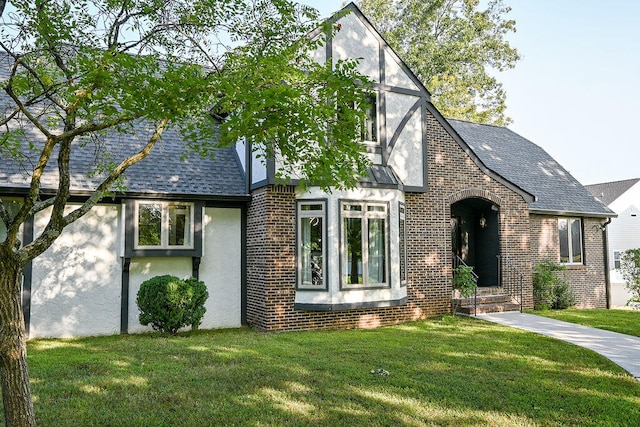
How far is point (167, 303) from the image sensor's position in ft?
31.2

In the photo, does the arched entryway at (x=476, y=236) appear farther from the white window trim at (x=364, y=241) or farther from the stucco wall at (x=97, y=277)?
the stucco wall at (x=97, y=277)

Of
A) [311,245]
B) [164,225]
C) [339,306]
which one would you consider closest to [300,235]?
[311,245]

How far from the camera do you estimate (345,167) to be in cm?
585

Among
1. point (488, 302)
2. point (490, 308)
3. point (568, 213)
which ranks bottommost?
point (490, 308)

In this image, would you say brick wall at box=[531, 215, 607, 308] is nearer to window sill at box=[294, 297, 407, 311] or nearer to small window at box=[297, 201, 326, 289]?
window sill at box=[294, 297, 407, 311]

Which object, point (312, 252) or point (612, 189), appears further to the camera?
point (612, 189)

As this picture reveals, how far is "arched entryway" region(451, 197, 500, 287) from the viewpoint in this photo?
1393 cm

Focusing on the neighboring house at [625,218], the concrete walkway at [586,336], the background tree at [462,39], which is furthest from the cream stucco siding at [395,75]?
the neighboring house at [625,218]

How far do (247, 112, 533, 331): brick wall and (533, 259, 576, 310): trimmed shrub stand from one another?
2.67ft

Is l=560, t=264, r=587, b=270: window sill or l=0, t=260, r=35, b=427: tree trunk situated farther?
l=560, t=264, r=587, b=270: window sill

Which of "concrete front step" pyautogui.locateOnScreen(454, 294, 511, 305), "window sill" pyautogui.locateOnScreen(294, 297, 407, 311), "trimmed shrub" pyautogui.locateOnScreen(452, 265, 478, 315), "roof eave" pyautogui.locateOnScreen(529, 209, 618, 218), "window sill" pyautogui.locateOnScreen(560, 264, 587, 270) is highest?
"roof eave" pyautogui.locateOnScreen(529, 209, 618, 218)

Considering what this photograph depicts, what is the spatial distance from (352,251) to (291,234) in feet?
4.56

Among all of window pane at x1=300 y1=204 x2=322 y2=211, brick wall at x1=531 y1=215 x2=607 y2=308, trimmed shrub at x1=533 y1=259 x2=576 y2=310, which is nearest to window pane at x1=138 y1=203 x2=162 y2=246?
window pane at x1=300 y1=204 x2=322 y2=211

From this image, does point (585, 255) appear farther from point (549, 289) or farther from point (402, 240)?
point (402, 240)
